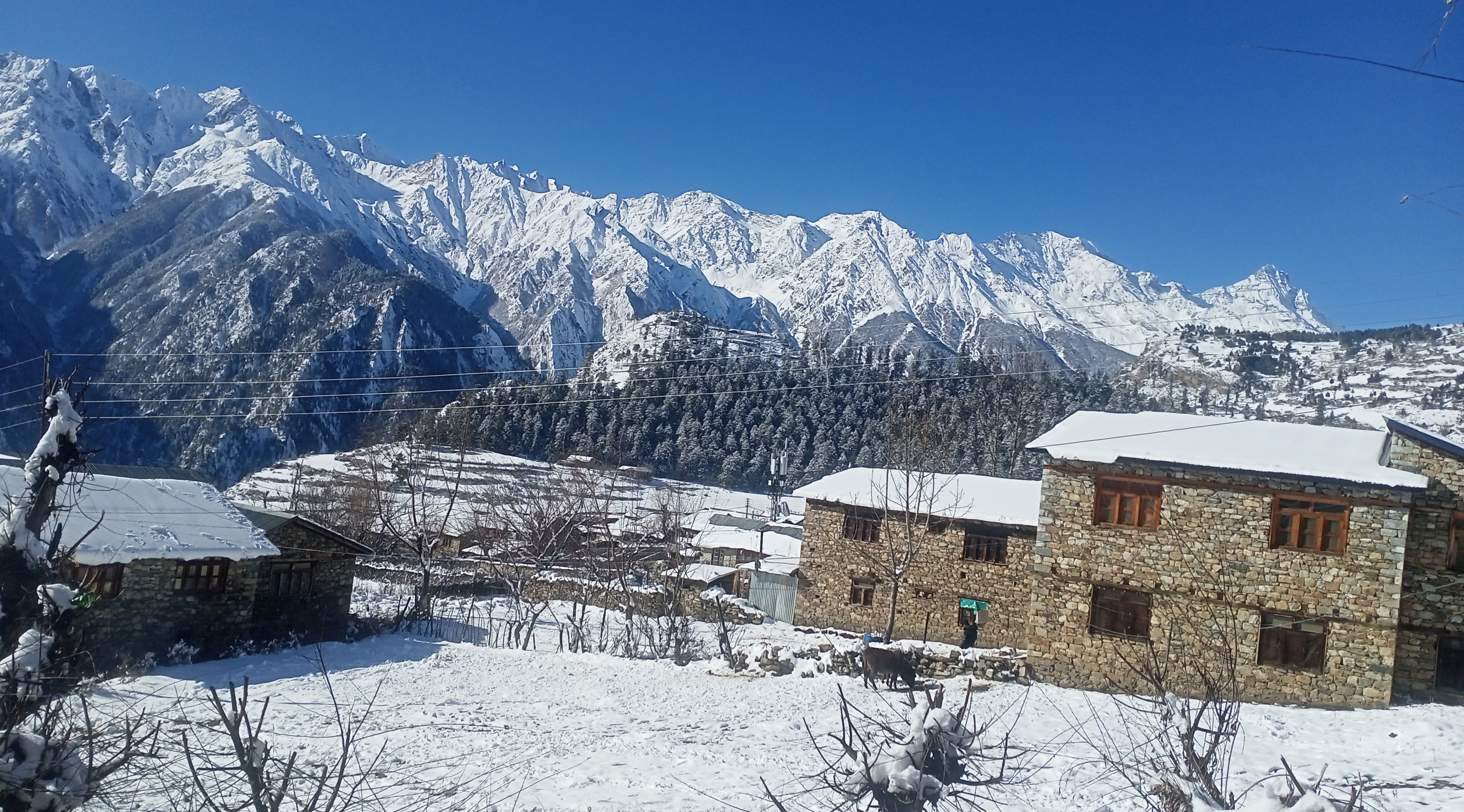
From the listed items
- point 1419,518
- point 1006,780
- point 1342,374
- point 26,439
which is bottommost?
point 26,439

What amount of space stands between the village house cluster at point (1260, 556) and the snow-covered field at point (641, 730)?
96 cm

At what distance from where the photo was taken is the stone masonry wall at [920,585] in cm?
2527

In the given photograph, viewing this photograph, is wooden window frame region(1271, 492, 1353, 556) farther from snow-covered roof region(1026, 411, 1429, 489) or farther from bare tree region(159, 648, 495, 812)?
bare tree region(159, 648, 495, 812)

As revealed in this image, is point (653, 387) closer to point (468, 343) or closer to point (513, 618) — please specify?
point (513, 618)

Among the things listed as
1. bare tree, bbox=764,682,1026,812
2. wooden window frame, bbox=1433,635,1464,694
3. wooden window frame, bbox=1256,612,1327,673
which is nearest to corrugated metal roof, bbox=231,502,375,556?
bare tree, bbox=764,682,1026,812

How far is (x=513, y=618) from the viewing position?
91.8ft

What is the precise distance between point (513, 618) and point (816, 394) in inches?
2632

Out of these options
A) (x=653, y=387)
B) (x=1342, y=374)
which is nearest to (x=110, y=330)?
(x=653, y=387)

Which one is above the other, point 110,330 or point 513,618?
point 110,330

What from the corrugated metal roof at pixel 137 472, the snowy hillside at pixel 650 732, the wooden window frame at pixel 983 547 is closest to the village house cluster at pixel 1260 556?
the snowy hillside at pixel 650 732

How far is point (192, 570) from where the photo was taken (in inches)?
736

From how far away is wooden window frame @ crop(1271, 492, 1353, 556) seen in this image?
16.1 metres

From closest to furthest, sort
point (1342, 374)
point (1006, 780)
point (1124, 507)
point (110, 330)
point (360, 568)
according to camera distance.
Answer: point (1006, 780)
point (1124, 507)
point (360, 568)
point (110, 330)
point (1342, 374)

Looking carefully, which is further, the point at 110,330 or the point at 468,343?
the point at 468,343
